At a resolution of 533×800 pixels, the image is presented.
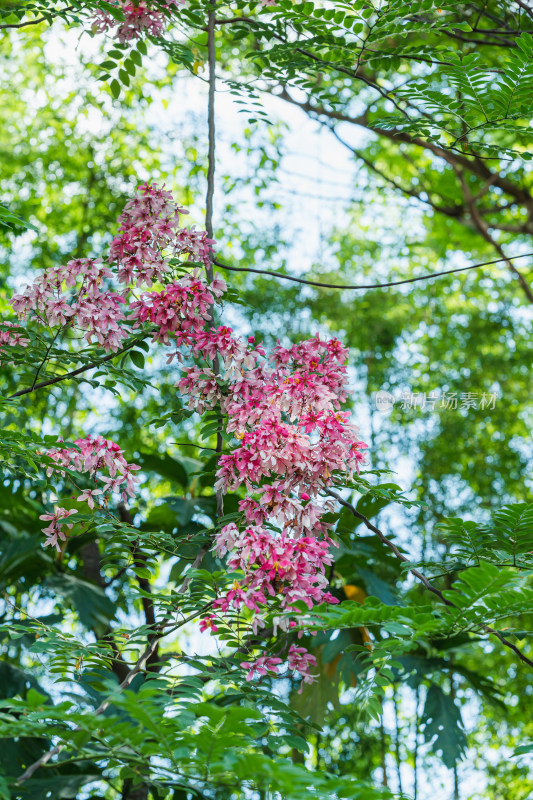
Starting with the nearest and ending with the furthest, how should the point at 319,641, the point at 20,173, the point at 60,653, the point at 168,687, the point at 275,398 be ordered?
the point at 168,687 → the point at 60,653 → the point at 275,398 → the point at 319,641 → the point at 20,173

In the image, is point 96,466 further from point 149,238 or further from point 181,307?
point 149,238

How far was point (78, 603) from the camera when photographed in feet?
8.61

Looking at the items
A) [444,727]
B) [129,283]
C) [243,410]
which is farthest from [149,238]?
[444,727]

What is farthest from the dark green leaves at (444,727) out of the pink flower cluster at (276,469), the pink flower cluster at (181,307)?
the pink flower cluster at (181,307)

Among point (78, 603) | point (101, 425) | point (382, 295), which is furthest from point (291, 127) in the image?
point (78, 603)

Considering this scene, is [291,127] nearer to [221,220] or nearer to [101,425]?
[221,220]

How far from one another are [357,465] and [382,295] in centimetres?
290

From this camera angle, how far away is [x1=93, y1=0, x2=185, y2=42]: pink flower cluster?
191cm

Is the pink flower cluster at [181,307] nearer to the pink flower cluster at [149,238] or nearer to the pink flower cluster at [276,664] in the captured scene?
the pink flower cluster at [149,238]

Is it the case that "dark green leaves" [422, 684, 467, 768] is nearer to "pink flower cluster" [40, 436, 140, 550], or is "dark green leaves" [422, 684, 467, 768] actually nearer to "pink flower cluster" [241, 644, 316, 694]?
"pink flower cluster" [241, 644, 316, 694]

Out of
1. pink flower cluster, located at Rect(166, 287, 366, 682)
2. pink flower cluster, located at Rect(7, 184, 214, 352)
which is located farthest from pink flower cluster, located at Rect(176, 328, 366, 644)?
pink flower cluster, located at Rect(7, 184, 214, 352)

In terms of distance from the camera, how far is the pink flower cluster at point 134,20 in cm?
191

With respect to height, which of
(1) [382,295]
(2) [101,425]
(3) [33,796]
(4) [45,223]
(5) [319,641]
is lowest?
(3) [33,796]

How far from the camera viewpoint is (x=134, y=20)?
193cm
